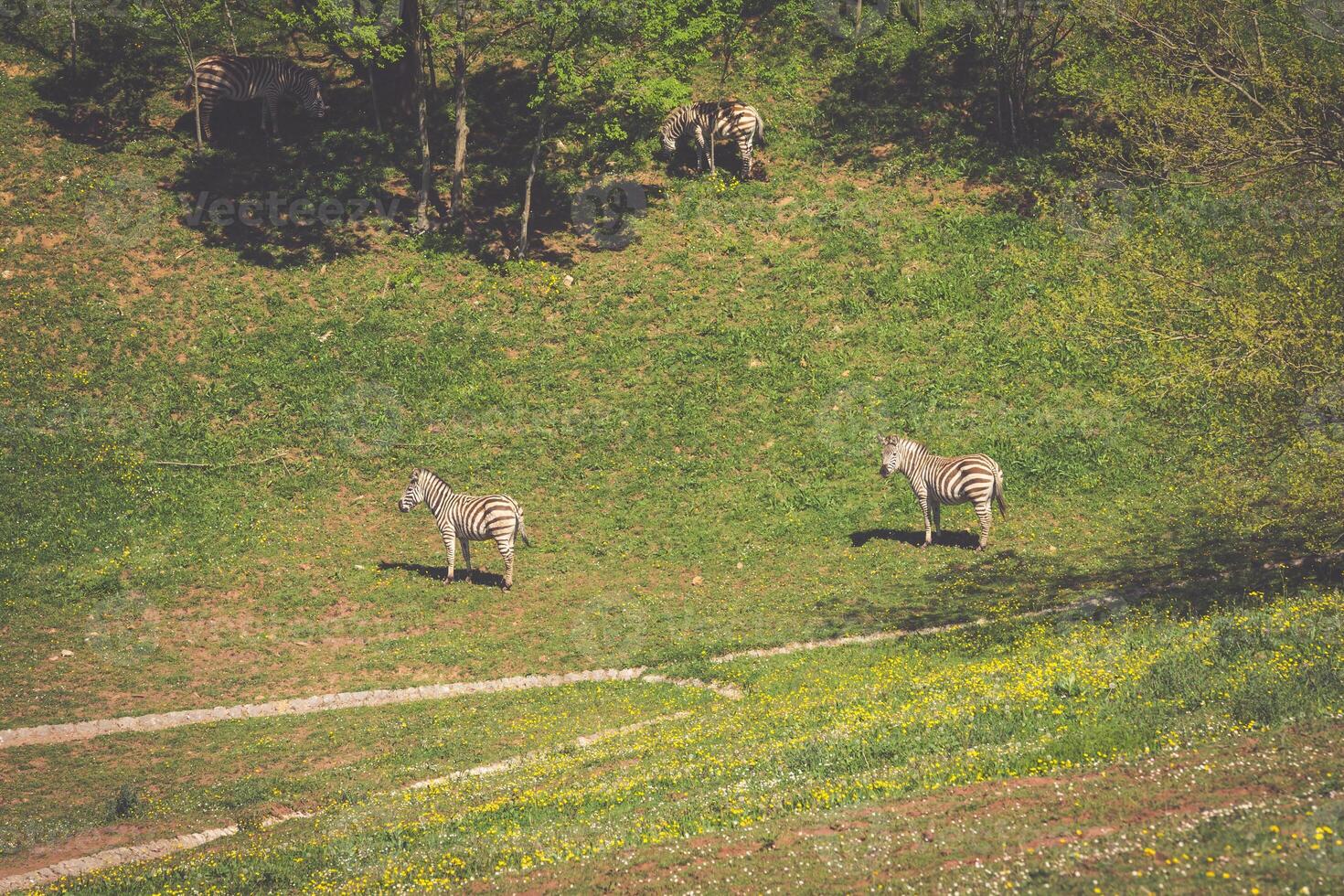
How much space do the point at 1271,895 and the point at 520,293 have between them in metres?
35.3

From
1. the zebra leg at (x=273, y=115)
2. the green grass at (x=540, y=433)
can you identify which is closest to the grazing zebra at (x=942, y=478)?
the green grass at (x=540, y=433)

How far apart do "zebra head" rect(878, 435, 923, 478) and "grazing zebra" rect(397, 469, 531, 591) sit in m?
11.4

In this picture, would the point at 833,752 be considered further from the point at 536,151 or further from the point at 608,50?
the point at 608,50

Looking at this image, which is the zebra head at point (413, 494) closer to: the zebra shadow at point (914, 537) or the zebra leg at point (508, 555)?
the zebra leg at point (508, 555)

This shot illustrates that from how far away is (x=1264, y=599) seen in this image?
23766mm

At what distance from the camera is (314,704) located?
26.1 m

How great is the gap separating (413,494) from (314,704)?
27.4ft

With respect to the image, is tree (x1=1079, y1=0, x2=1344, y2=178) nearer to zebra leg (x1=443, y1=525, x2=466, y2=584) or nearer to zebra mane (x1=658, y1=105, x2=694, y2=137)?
zebra mane (x1=658, y1=105, x2=694, y2=137)

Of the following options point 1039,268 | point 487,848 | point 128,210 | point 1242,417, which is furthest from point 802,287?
point 487,848

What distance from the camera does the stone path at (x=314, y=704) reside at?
2444 centimetres

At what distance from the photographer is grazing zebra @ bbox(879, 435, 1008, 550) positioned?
3139 centimetres

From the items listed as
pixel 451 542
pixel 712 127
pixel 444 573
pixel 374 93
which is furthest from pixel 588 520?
pixel 374 93

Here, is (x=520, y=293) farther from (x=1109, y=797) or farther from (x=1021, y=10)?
(x=1109, y=797)

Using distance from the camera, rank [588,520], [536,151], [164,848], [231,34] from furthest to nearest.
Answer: [231,34] < [536,151] < [588,520] < [164,848]
